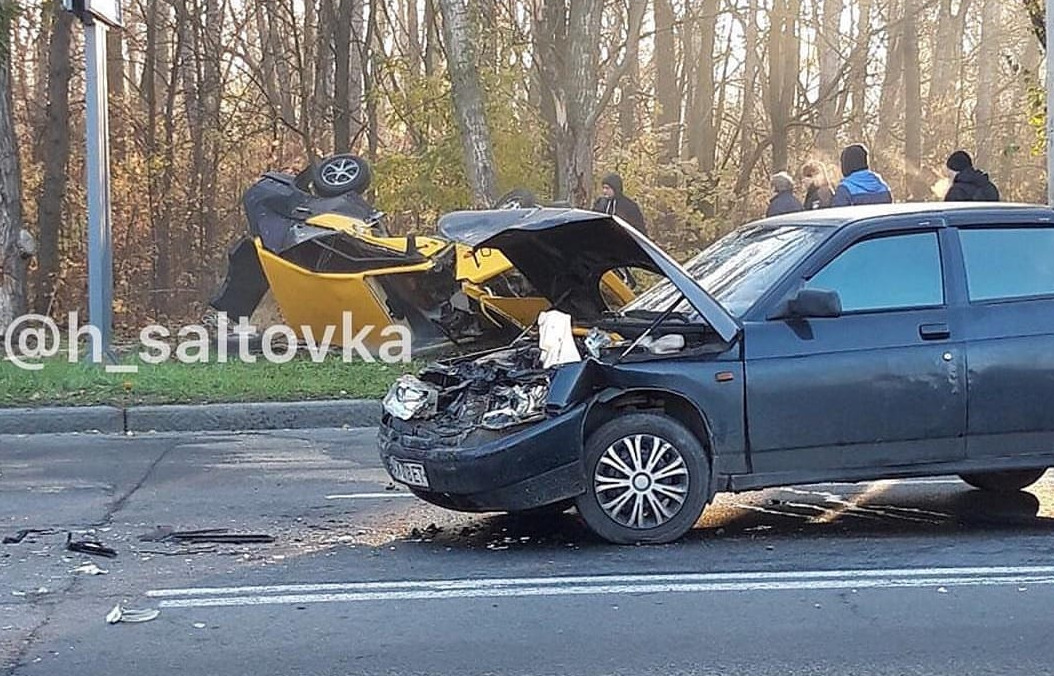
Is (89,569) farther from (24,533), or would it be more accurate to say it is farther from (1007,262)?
(1007,262)

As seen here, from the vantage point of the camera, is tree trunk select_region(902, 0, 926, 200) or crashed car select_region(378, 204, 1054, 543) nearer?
crashed car select_region(378, 204, 1054, 543)

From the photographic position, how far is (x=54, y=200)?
22.2 meters

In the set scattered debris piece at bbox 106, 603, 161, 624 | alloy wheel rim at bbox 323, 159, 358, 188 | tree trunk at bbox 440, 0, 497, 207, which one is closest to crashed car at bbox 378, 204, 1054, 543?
scattered debris piece at bbox 106, 603, 161, 624

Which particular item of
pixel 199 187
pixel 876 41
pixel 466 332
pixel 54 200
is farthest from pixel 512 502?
pixel 876 41

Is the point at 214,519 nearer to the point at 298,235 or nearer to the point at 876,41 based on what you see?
the point at 298,235

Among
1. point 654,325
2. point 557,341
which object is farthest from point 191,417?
point 654,325

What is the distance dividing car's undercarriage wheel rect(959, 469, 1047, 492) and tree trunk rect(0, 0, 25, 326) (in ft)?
41.4

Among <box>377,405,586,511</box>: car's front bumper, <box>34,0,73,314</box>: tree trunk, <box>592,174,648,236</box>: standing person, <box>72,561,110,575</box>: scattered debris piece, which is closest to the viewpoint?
<box>72,561,110,575</box>: scattered debris piece

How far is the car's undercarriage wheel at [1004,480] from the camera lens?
7.82 meters

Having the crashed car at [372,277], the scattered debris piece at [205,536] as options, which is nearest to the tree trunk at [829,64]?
the crashed car at [372,277]

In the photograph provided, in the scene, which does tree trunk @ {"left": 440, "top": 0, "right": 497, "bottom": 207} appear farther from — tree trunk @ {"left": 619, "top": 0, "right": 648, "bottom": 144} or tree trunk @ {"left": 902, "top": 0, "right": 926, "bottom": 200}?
tree trunk @ {"left": 902, "top": 0, "right": 926, "bottom": 200}

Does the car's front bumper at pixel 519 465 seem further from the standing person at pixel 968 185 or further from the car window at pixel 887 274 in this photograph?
the standing person at pixel 968 185

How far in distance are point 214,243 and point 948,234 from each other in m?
18.7

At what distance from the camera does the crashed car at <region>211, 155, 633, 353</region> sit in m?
12.9
